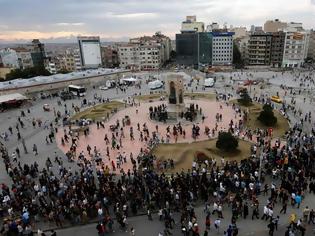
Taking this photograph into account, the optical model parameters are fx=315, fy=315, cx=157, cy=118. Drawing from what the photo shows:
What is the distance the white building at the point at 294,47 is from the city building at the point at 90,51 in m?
58.9

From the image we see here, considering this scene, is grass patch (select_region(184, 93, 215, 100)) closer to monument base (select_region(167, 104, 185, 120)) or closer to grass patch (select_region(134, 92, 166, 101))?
grass patch (select_region(134, 92, 166, 101))

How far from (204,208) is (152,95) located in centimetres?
3539

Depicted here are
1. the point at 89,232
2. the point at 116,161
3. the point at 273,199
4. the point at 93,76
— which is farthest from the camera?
the point at 93,76

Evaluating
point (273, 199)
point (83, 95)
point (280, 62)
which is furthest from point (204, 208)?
point (280, 62)

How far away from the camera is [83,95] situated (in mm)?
54156

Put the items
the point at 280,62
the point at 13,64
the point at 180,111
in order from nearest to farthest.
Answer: the point at 180,111 → the point at 280,62 → the point at 13,64

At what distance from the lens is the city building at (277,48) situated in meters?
90.7

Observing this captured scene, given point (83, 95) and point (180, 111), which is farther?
point (83, 95)

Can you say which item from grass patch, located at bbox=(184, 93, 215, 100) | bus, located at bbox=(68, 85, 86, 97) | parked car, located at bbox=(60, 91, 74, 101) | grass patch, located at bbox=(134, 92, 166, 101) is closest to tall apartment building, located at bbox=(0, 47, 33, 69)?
bus, located at bbox=(68, 85, 86, 97)

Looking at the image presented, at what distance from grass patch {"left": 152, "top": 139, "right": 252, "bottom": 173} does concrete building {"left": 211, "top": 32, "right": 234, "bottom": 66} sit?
242 ft

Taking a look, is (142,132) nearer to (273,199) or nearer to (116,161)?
(116,161)

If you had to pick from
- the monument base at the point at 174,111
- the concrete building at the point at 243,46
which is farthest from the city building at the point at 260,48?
the monument base at the point at 174,111

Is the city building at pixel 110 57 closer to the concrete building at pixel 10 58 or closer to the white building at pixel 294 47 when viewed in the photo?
the concrete building at pixel 10 58

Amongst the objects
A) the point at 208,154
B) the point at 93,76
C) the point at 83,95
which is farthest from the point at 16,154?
the point at 93,76
